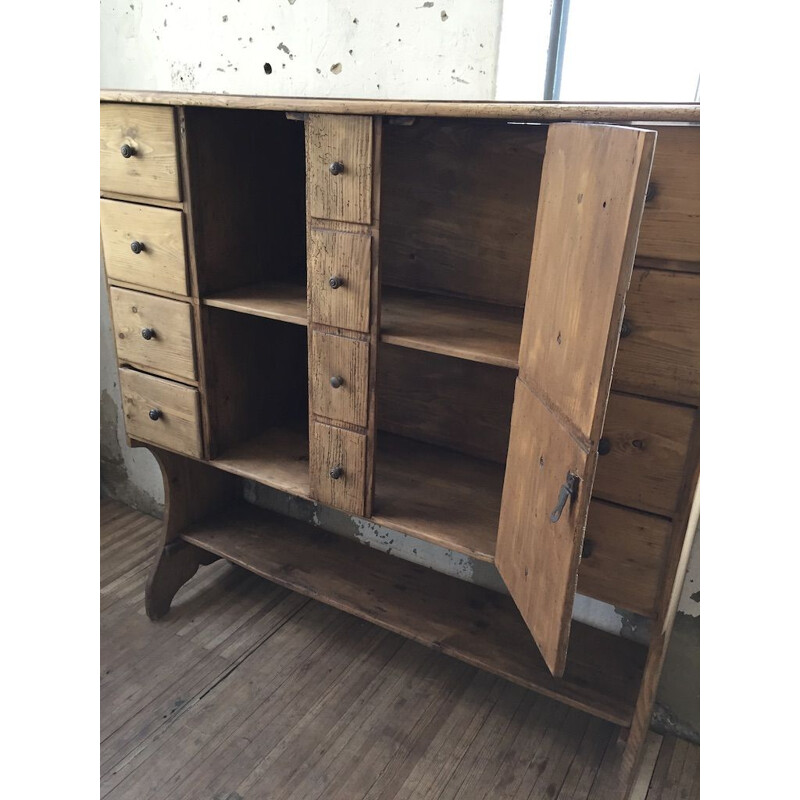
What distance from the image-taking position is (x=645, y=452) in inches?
50.9

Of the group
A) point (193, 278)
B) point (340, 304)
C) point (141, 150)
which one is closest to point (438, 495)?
point (340, 304)

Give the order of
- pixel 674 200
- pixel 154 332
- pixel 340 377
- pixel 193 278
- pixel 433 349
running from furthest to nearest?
pixel 154 332 → pixel 193 278 → pixel 340 377 → pixel 433 349 → pixel 674 200

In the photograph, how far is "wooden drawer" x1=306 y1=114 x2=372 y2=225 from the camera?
133 centimetres

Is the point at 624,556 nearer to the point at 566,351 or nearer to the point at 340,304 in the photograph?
the point at 566,351

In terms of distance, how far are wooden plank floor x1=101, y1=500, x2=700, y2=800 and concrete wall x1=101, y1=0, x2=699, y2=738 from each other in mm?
261

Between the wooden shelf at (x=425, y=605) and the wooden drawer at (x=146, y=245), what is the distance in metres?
0.83

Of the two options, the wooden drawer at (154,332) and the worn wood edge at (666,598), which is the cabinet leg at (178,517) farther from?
the worn wood edge at (666,598)

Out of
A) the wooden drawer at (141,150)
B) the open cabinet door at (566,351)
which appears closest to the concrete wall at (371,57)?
the wooden drawer at (141,150)

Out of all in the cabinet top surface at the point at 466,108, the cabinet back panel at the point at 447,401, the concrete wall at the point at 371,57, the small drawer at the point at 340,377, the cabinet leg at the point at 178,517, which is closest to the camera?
the cabinet top surface at the point at 466,108

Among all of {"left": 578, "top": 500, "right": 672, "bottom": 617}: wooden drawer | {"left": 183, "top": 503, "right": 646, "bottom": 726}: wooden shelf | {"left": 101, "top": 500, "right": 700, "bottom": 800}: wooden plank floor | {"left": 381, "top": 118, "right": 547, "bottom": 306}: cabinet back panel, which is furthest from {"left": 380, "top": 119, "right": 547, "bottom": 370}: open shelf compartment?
{"left": 101, "top": 500, "right": 700, "bottom": 800}: wooden plank floor

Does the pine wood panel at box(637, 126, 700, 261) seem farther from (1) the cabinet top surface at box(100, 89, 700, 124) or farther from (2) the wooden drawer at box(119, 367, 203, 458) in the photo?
(2) the wooden drawer at box(119, 367, 203, 458)

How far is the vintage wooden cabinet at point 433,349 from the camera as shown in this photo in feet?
3.62

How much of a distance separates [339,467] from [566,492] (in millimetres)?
690

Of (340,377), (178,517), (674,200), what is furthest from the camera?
(178,517)
